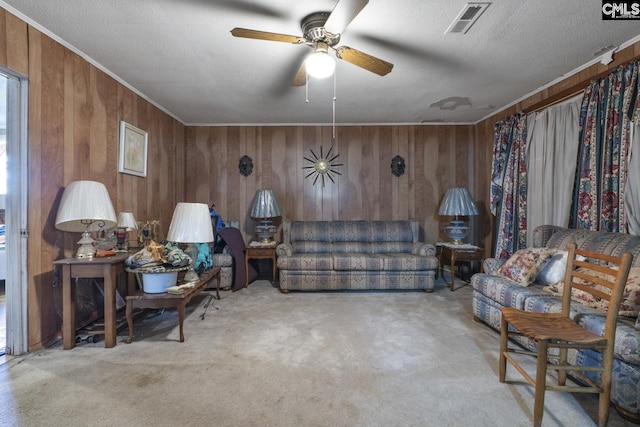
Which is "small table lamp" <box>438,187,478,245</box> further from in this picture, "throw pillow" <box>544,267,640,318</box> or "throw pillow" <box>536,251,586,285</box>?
"throw pillow" <box>544,267,640,318</box>

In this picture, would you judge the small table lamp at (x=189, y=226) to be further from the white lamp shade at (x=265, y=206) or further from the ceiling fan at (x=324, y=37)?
the white lamp shade at (x=265, y=206)

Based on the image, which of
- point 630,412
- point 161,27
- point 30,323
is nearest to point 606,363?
point 630,412

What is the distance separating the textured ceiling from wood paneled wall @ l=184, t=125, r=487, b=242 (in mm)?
870

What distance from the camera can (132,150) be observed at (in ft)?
10.5

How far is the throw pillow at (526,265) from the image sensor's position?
90.7 inches

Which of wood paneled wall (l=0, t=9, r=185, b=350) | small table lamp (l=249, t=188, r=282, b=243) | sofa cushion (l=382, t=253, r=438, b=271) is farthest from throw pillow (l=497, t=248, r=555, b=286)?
wood paneled wall (l=0, t=9, r=185, b=350)

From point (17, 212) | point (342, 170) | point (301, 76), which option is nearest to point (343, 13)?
point (301, 76)

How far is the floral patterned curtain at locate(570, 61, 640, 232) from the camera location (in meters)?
2.27

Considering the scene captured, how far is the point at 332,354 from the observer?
2.08 metres

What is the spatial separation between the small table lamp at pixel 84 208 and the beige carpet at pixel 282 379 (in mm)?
781

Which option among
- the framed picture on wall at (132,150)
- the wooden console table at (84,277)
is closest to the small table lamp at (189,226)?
the wooden console table at (84,277)

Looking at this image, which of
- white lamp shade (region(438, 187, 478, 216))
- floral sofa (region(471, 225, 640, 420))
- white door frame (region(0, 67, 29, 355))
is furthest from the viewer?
white lamp shade (region(438, 187, 478, 216))

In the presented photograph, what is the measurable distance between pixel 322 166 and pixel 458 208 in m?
2.08

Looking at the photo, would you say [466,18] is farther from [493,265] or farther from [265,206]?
[265,206]
